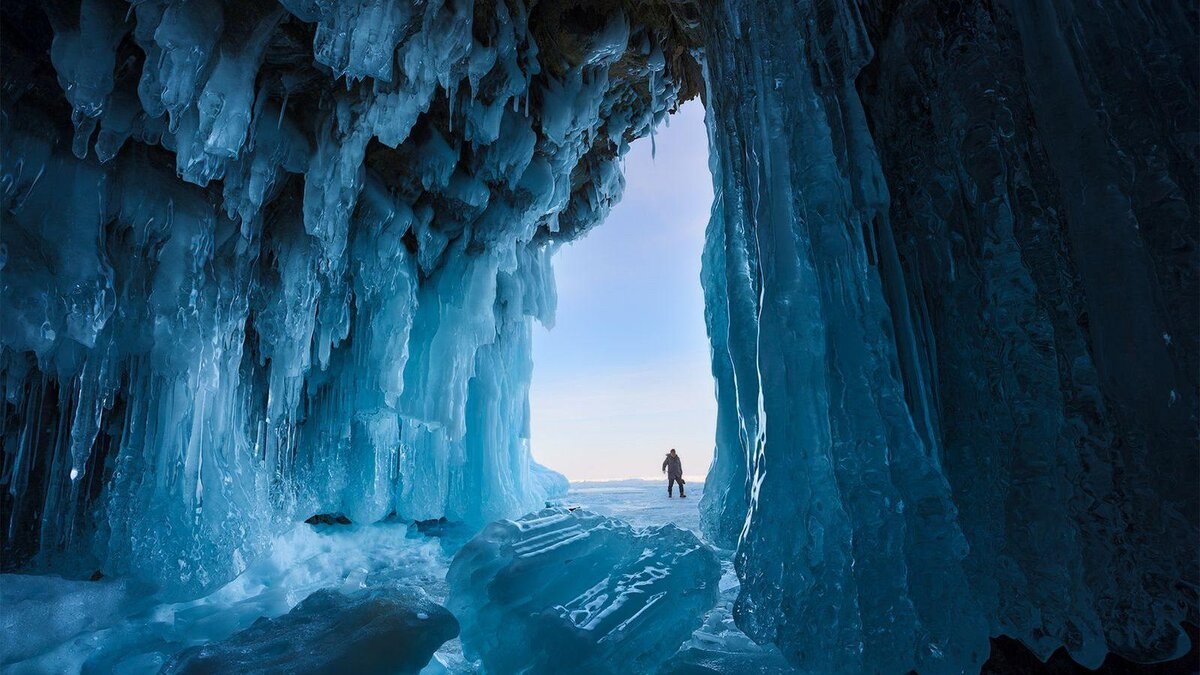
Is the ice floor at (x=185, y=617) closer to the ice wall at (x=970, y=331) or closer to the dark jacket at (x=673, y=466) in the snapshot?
the ice wall at (x=970, y=331)

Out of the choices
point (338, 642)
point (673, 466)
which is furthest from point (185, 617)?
point (673, 466)

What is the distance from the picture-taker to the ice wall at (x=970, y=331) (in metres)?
1.61

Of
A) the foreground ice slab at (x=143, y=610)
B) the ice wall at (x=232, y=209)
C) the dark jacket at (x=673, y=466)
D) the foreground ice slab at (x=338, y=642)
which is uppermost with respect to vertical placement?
A: the ice wall at (x=232, y=209)

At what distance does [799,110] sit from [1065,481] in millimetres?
1796

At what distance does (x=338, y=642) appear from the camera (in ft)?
8.13

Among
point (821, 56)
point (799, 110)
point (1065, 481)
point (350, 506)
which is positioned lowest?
point (350, 506)

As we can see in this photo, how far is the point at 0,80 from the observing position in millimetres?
3475

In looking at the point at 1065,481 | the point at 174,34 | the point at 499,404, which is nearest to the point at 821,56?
the point at 1065,481

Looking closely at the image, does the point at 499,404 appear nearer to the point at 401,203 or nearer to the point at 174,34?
the point at 401,203

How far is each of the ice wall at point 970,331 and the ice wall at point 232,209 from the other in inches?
120

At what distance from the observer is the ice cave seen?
1689 millimetres

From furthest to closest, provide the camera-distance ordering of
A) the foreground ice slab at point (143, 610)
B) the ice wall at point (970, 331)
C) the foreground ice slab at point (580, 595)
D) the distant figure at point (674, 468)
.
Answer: the distant figure at point (674, 468)
the foreground ice slab at point (143, 610)
the foreground ice slab at point (580, 595)
the ice wall at point (970, 331)

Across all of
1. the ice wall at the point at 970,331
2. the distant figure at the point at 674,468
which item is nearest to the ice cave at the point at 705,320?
the ice wall at the point at 970,331

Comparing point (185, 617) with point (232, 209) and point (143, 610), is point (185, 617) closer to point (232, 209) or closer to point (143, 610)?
point (143, 610)
